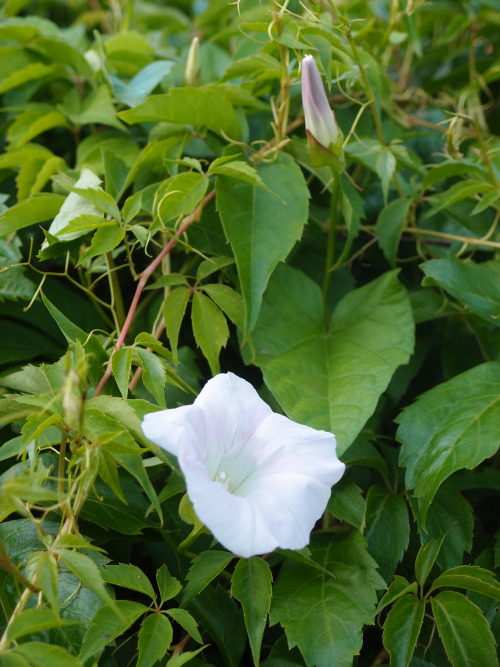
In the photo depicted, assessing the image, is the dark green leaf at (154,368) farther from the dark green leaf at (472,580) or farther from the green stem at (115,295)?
the dark green leaf at (472,580)

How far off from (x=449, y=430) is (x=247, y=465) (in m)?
0.25

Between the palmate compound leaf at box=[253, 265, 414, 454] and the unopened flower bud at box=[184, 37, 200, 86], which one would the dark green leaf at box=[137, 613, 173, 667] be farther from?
the unopened flower bud at box=[184, 37, 200, 86]

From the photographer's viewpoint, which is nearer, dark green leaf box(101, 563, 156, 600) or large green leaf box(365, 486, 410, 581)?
dark green leaf box(101, 563, 156, 600)

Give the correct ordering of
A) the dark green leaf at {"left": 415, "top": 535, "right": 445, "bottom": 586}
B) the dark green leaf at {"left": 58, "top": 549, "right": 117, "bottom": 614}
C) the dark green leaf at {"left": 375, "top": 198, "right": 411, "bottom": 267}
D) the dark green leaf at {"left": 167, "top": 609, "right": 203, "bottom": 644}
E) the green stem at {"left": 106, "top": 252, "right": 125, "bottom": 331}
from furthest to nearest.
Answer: the dark green leaf at {"left": 375, "top": 198, "right": 411, "bottom": 267} < the green stem at {"left": 106, "top": 252, "right": 125, "bottom": 331} < the dark green leaf at {"left": 415, "top": 535, "right": 445, "bottom": 586} < the dark green leaf at {"left": 167, "top": 609, "right": 203, "bottom": 644} < the dark green leaf at {"left": 58, "top": 549, "right": 117, "bottom": 614}

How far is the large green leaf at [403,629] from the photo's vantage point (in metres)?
0.70

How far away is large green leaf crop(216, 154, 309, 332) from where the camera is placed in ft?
2.72

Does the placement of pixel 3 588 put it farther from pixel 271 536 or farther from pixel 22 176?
pixel 22 176

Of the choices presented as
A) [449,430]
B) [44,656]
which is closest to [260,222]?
[449,430]

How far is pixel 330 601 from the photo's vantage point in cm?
74

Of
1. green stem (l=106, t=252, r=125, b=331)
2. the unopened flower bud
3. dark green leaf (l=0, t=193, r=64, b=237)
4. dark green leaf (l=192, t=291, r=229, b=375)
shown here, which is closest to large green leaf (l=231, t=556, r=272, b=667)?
dark green leaf (l=192, t=291, r=229, b=375)

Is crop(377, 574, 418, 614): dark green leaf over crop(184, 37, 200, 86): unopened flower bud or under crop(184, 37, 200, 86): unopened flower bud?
→ under

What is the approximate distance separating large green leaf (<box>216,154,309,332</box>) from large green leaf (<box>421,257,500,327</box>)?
185 millimetres

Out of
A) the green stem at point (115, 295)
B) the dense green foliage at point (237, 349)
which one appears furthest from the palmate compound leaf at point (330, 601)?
the green stem at point (115, 295)

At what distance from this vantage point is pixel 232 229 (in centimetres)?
87
